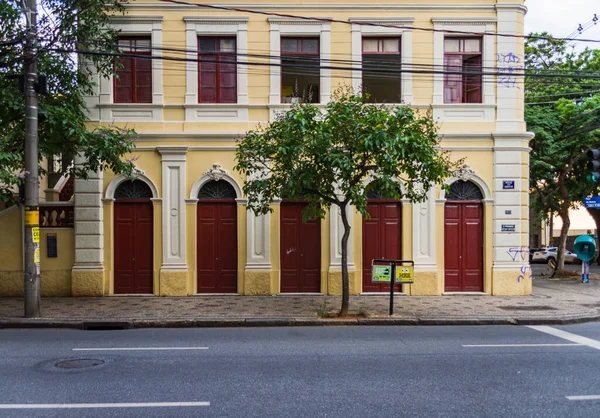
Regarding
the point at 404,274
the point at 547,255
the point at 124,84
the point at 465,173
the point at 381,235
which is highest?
the point at 124,84

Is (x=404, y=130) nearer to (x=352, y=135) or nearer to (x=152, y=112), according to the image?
(x=352, y=135)

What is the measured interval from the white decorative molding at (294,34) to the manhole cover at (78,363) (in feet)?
29.3

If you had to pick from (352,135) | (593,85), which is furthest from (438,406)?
(593,85)

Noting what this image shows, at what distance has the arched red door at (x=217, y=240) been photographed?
579 inches

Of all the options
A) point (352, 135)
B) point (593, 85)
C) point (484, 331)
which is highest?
point (593, 85)

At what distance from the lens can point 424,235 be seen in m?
14.8

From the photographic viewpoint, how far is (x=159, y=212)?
1461cm

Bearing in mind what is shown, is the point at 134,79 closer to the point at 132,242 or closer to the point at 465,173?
the point at 132,242

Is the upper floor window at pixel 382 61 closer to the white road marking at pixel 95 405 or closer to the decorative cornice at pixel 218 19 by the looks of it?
the decorative cornice at pixel 218 19

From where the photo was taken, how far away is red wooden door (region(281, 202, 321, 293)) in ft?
48.4

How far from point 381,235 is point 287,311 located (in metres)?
4.10

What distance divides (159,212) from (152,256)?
1.21 metres

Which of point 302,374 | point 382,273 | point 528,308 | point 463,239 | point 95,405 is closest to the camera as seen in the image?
point 95,405

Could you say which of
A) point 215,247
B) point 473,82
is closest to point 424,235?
point 473,82
